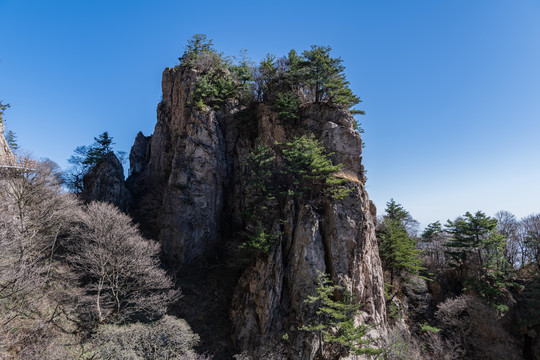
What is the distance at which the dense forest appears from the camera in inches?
517

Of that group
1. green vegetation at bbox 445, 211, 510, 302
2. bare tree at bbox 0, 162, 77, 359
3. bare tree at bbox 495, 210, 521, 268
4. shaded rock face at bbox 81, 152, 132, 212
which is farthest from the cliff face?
bare tree at bbox 495, 210, 521, 268

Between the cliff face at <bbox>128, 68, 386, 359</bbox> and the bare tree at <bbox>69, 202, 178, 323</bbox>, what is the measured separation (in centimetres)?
535

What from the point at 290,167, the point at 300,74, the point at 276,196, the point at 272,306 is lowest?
the point at 272,306

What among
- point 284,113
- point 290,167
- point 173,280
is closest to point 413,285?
point 290,167

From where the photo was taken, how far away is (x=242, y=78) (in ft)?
98.9

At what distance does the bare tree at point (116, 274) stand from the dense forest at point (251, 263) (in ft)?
0.38

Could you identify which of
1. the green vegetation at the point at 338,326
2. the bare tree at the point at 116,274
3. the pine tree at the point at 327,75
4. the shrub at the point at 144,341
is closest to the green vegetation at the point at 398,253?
the green vegetation at the point at 338,326

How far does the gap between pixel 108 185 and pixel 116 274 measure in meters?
15.9

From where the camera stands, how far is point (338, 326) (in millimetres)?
13547

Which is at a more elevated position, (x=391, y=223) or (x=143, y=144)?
(x=143, y=144)

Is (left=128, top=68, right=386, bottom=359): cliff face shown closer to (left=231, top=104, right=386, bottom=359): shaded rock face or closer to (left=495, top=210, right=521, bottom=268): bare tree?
(left=231, top=104, right=386, bottom=359): shaded rock face

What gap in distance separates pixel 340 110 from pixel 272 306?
20.4 metres

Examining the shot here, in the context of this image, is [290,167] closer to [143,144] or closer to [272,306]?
[272,306]

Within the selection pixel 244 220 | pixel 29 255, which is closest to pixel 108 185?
pixel 29 255
